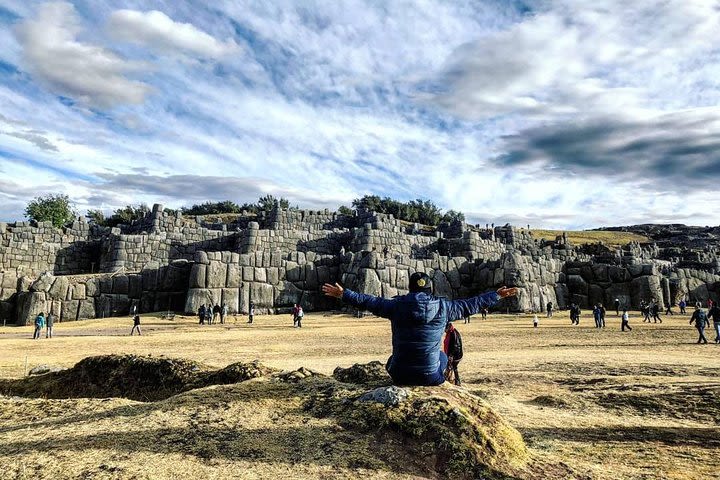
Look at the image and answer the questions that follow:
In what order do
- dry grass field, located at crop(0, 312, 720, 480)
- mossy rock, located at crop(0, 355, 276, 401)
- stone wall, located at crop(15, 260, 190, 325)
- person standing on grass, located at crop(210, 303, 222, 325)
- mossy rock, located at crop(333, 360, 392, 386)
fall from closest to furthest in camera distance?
dry grass field, located at crop(0, 312, 720, 480), mossy rock, located at crop(333, 360, 392, 386), mossy rock, located at crop(0, 355, 276, 401), stone wall, located at crop(15, 260, 190, 325), person standing on grass, located at crop(210, 303, 222, 325)

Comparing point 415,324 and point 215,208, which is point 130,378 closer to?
point 415,324

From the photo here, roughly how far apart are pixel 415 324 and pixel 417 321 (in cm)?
5

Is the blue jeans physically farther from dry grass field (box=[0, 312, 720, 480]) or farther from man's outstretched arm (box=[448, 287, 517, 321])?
dry grass field (box=[0, 312, 720, 480])

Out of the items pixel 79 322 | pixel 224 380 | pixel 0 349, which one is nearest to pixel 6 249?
pixel 79 322

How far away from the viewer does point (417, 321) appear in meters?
6.26

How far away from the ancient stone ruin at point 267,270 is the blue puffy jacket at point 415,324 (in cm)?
3069

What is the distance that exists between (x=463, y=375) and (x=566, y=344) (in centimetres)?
1055

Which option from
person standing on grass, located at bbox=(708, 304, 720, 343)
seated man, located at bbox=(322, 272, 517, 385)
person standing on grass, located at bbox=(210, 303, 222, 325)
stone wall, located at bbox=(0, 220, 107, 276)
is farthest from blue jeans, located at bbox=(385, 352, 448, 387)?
stone wall, located at bbox=(0, 220, 107, 276)

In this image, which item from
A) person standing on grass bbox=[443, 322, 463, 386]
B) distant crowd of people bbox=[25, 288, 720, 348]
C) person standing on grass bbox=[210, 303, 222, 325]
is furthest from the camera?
person standing on grass bbox=[210, 303, 222, 325]

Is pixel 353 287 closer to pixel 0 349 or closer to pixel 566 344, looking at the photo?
pixel 566 344

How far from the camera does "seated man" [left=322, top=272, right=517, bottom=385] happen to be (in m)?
6.29

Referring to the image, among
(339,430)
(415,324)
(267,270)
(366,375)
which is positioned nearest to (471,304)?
(415,324)

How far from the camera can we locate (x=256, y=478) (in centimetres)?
485

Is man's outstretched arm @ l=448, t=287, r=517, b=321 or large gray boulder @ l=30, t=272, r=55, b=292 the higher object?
large gray boulder @ l=30, t=272, r=55, b=292
